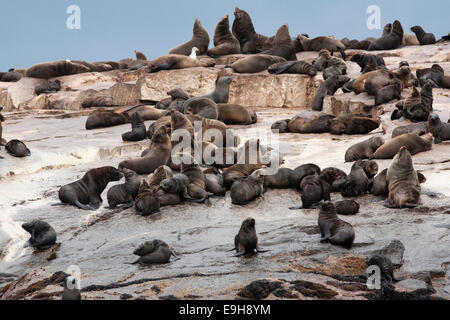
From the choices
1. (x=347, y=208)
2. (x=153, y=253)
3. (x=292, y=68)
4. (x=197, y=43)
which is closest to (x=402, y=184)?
(x=347, y=208)

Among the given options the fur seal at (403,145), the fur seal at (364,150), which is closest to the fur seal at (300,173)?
the fur seal at (364,150)

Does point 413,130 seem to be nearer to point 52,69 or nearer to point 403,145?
point 403,145

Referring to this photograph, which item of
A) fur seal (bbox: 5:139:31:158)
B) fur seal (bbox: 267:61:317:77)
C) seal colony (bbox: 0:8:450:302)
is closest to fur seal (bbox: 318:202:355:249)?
seal colony (bbox: 0:8:450:302)

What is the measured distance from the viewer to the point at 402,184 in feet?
22.0

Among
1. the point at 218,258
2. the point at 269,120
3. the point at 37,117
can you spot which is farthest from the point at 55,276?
the point at 37,117

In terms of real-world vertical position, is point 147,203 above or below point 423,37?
below

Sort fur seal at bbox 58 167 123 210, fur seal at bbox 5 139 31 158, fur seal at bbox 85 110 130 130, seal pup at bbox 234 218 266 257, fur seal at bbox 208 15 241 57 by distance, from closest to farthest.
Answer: seal pup at bbox 234 218 266 257 → fur seal at bbox 58 167 123 210 → fur seal at bbox 5 139 31 158 → fur seal at bbox 85 110 130 130 → fur seal at bbox 208 15 241 57

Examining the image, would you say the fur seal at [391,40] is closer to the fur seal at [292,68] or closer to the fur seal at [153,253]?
the fur seal at [292,68]

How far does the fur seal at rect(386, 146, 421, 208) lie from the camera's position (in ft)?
21.3

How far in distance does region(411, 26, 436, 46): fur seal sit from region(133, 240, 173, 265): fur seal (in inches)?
722

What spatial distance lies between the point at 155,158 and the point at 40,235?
3.28 metres

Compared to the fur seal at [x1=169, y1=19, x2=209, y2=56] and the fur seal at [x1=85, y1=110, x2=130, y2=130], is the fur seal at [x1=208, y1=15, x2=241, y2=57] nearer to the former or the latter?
the fur seal at [x1=169, y1=19, x2=209, y2=56]

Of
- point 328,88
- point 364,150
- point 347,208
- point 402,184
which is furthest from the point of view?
point 328,88

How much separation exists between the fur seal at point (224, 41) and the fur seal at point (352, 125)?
395 inches
